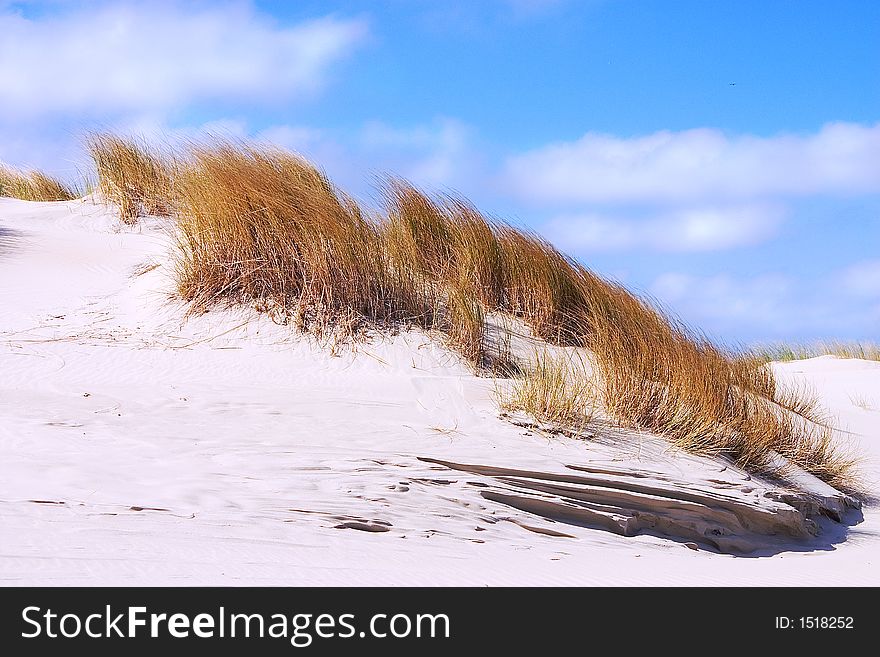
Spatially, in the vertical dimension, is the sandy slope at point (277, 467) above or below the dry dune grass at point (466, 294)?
below

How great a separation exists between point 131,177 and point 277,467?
818 centimetres

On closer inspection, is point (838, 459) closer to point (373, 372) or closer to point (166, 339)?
point (373, 372)

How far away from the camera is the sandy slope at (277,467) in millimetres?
3469

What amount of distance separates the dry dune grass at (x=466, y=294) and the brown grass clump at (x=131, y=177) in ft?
7.71

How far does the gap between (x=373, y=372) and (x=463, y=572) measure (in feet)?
11.7

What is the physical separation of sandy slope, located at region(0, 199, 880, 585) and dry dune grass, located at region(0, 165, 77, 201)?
6921 mm

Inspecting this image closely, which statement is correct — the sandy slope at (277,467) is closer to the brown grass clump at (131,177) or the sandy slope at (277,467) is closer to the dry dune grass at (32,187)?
the brown grass clump at (131,177)

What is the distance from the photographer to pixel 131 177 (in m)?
11.8

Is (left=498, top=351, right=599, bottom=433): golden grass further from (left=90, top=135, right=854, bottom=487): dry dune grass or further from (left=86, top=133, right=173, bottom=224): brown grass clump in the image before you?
(left=86, top=133, right=173, bottom=224): brown grass clump

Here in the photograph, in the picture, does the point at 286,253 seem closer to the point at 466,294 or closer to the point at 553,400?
the point at 466,294
